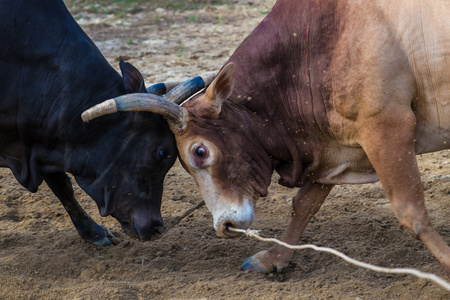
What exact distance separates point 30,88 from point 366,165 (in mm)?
2201

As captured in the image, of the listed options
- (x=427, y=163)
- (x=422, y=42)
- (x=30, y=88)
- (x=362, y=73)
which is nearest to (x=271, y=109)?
(x=362, y=73)

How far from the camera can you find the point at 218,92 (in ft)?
13.6

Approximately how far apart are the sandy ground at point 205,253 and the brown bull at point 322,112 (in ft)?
0.99

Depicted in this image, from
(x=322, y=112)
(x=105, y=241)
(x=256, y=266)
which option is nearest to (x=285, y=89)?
(x=322, y=112)

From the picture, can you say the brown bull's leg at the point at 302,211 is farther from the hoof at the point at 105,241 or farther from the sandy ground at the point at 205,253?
the hoof at the point at 105,241

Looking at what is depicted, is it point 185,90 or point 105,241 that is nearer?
point 185,90

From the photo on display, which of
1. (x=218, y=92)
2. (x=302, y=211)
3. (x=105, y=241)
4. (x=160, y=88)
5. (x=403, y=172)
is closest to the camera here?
(x=403, y=172)

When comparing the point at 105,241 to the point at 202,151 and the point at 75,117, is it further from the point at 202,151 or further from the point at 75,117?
the point at 202,151

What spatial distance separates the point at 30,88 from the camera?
4258mm

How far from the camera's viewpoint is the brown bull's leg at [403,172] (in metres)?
3.91

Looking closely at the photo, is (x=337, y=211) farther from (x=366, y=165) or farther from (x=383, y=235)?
(x=366, y=165)

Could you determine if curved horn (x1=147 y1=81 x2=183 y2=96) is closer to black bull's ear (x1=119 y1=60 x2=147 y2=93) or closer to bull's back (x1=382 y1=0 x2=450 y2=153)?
black bull's ear (x1=119 y1=60 x2=147 y2=93)

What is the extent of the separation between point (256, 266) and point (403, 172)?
1205 millimetres

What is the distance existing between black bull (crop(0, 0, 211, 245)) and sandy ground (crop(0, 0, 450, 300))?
44 centimetres
